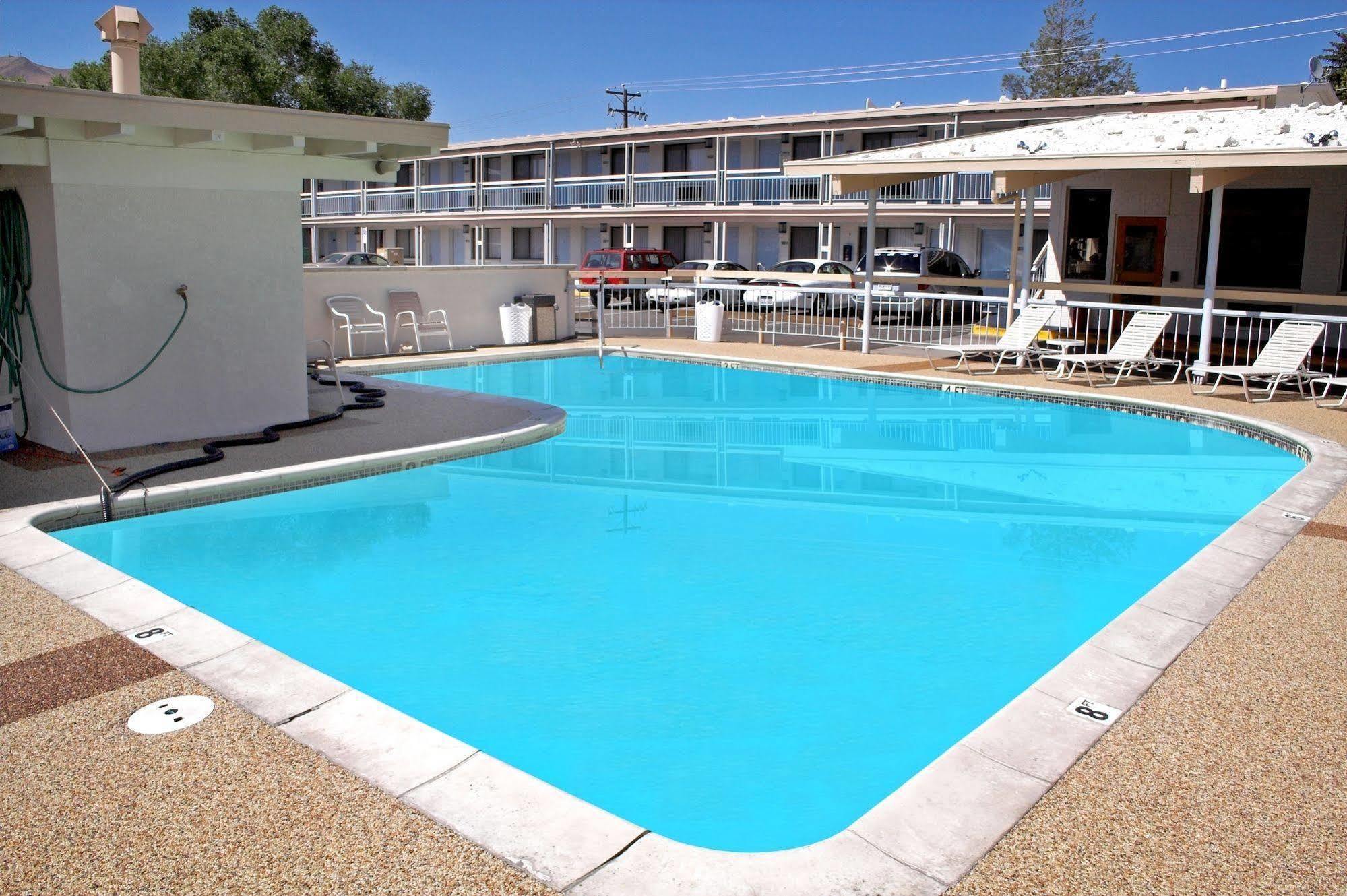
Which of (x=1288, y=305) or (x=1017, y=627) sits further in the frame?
(x=1288, y=305)

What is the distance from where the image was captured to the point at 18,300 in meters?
9.57

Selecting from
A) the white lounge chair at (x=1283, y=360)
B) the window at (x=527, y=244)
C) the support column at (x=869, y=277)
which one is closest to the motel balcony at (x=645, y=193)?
the window at (x=527, y=244)

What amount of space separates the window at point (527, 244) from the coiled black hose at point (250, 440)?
2848 centimetres

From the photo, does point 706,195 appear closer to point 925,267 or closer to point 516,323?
point 925,267

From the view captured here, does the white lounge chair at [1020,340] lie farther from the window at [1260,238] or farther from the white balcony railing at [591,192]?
the white balcony railing at [591,192]

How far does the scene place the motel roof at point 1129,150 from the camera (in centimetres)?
1291

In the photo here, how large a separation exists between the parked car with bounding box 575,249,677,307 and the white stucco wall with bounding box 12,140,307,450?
1851 centimetres

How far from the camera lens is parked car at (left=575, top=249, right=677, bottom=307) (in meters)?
29.2

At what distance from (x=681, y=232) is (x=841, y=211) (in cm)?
830

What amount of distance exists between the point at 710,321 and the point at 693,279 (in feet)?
28.5

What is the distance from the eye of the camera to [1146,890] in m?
3.16

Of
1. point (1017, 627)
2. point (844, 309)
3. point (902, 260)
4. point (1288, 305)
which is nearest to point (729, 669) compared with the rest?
point (1017, 627)

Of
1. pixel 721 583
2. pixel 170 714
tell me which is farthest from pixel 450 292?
pixel 170 714

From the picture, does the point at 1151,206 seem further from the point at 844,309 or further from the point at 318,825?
the point at 318,825
